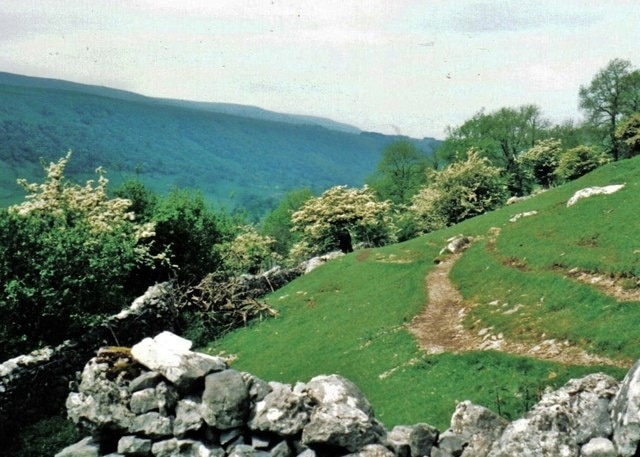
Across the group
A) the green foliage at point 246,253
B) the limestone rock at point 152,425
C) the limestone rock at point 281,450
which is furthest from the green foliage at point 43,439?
the green foliage at point 246,253

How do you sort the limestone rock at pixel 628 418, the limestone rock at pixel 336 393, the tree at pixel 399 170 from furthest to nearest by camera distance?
1. the tree at pixel 399 170
2. the limestone rock at pixel 336 393
3. the limestone rock at pixel 628 418

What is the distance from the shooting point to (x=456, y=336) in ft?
97.3

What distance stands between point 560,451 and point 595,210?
104 feet

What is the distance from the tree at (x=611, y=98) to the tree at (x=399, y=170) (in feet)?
126

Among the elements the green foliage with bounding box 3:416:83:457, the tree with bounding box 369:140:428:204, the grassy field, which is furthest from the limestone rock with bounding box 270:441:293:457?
the tree with bounding box 369:140:428:204

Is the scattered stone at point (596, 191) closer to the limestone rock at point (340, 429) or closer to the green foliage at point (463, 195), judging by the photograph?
the green foliage at point (463, 195)

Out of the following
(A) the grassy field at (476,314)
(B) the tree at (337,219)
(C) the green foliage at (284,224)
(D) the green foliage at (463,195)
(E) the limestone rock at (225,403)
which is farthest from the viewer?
(C) the green foliage at (284,224)

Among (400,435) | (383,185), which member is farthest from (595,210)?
(383,185)

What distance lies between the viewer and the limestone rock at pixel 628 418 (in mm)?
10125

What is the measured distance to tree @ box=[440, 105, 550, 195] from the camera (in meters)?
116

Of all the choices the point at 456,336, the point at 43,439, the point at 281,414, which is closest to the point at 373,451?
the point at 281,414

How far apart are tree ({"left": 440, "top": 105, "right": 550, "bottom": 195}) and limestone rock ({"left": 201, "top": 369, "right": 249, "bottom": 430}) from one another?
107599 mm

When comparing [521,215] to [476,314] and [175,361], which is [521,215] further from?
[175,361]

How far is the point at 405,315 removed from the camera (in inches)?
1382
